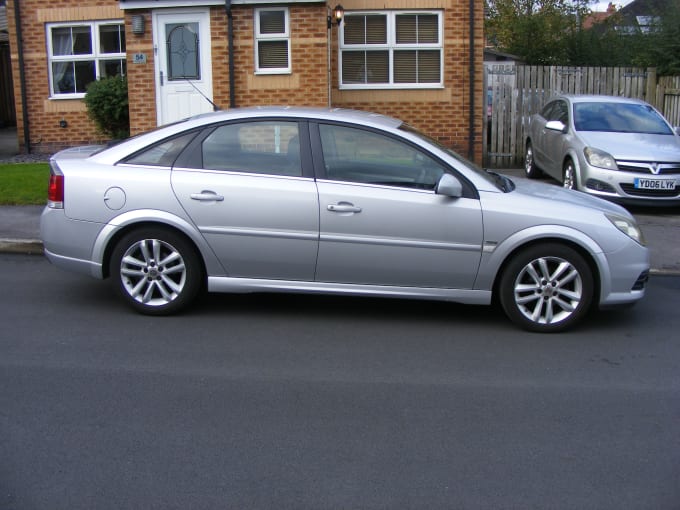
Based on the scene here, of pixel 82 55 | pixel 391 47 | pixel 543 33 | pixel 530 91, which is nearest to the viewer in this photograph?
pixel 391 47

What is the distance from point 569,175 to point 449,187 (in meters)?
6.17

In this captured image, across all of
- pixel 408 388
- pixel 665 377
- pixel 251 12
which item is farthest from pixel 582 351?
pixel 251 12

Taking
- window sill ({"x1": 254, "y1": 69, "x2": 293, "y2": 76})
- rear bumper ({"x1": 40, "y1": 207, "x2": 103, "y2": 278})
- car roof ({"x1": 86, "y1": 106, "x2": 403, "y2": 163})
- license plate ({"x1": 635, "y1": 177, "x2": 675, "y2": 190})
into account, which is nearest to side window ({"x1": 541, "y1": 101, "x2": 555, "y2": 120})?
license plate ({"x1": 635, "y1": 177, "x2": 675, "y2": 190})

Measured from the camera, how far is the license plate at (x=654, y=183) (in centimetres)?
1077

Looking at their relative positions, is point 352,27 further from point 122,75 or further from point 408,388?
point 408,388

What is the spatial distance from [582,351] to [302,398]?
2187 millimetres

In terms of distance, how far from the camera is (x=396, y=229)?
614 cm

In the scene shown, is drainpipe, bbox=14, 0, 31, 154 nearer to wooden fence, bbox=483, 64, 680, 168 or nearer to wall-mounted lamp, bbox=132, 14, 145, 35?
wall-mounted lamp, bbox=132, 14, 145, 35

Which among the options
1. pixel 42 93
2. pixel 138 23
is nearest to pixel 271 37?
pixel 138 23

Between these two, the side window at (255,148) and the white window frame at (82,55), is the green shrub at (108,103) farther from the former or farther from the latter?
the side window at (255,148)

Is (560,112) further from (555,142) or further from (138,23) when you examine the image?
(138,23)

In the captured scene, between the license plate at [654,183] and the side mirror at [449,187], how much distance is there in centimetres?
552

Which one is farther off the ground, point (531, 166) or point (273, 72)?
point (273, 72)

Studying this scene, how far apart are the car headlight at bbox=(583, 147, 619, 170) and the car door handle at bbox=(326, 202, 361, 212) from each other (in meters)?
5.94
